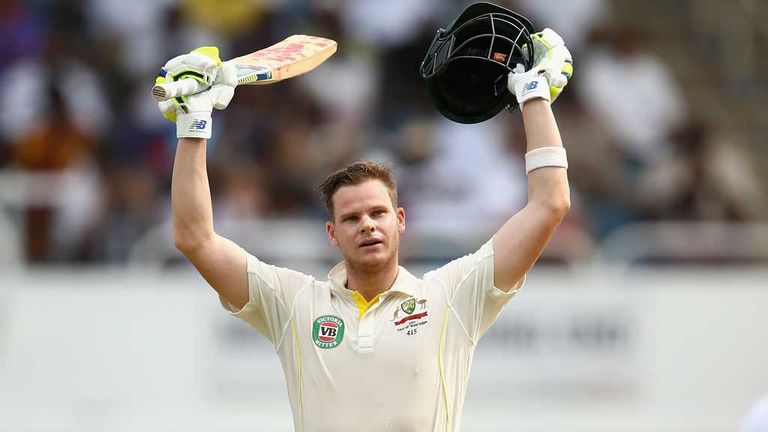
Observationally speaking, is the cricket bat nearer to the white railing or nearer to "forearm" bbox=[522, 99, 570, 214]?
"forearm" bbox=[522, 99, 570, 214]

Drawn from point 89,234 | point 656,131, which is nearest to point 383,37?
point 656,131

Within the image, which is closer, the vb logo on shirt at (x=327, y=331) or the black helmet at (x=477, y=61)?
the vb logo on shirt at (x=327, y=331)

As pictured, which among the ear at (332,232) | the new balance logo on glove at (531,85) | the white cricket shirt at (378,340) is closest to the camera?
the white cricket shirt at (378,340)

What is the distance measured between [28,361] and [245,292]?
19.8 ft

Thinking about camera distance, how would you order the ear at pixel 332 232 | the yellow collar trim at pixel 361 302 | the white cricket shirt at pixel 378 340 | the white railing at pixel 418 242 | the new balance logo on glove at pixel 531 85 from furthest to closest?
the white railing at pixel 418 242
the ear at pixel 332 232
the yellow collar trim at pixel 361 302
the new balance logo on glove at pixel 531 85
the white cricket shirt at pixel 378 340

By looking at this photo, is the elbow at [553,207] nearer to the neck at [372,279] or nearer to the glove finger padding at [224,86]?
the neck at [372,279]

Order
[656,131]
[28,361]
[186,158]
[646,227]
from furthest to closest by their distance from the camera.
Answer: [656,131], [646,227], [28,361], [186,158]

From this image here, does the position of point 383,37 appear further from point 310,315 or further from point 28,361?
point 310,315

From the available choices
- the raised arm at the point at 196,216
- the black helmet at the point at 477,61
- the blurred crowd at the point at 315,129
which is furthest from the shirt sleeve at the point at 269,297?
the blurred crowd at the point at 315,129

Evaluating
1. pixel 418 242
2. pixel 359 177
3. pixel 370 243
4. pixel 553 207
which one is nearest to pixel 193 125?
pixel 359 177

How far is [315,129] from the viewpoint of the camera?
12.6 m

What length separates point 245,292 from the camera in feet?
→ 18.5

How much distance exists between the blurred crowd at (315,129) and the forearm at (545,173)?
5741 millimetres

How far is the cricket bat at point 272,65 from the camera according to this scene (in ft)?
17.9
